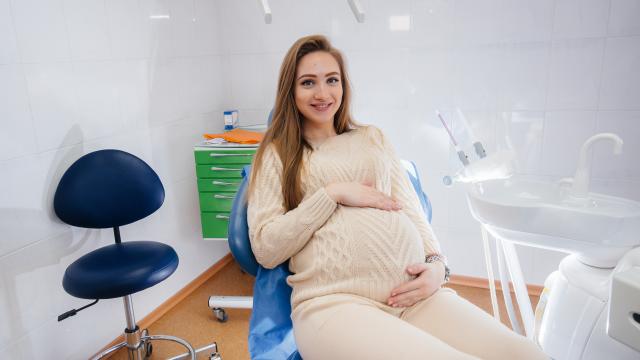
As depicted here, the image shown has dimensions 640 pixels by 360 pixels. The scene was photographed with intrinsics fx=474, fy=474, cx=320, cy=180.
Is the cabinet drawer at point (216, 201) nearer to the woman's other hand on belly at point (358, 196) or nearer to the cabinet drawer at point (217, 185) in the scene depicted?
the cabinet drawer at point (217, 185)

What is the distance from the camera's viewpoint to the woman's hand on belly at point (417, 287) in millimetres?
1301

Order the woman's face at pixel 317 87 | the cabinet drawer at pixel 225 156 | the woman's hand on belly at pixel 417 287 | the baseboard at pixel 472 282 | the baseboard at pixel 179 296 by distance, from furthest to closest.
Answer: the baseboard at pixel 472 282 → the cabinet drawer at pixel 225 156 → the baseboard at pixel 179 296 → the woman's face at pixel 317 87 → the woman's hand on belly at pixel 417 287

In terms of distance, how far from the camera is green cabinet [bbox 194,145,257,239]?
8.39ft

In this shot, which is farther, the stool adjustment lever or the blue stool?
the stool adjustment lever

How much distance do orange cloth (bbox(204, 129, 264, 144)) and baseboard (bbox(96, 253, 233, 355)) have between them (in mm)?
868

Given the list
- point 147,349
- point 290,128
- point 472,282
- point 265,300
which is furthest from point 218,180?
point 472,282

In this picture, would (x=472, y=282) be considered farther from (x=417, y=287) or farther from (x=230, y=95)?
(x=230, y=95)

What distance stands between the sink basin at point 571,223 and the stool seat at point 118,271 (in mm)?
1214

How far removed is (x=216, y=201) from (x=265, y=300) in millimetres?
1303

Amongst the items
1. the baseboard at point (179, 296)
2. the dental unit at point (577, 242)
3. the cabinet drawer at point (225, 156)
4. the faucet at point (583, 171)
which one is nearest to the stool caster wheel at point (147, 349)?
the baseboard at point (179, 296)

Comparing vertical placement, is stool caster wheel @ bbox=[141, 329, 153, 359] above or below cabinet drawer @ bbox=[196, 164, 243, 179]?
below

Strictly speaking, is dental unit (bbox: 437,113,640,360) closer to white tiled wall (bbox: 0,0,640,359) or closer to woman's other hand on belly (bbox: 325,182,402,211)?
woman's other hand on belly (bbox: 325,182,402,211)

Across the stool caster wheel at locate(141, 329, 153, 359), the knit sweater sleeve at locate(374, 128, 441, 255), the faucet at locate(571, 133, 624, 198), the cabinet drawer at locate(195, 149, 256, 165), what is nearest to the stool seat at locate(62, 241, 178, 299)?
the stool caster wheel at locate(141, 329, 153, 359)

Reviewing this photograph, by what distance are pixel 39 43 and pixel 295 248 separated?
4.35ft
